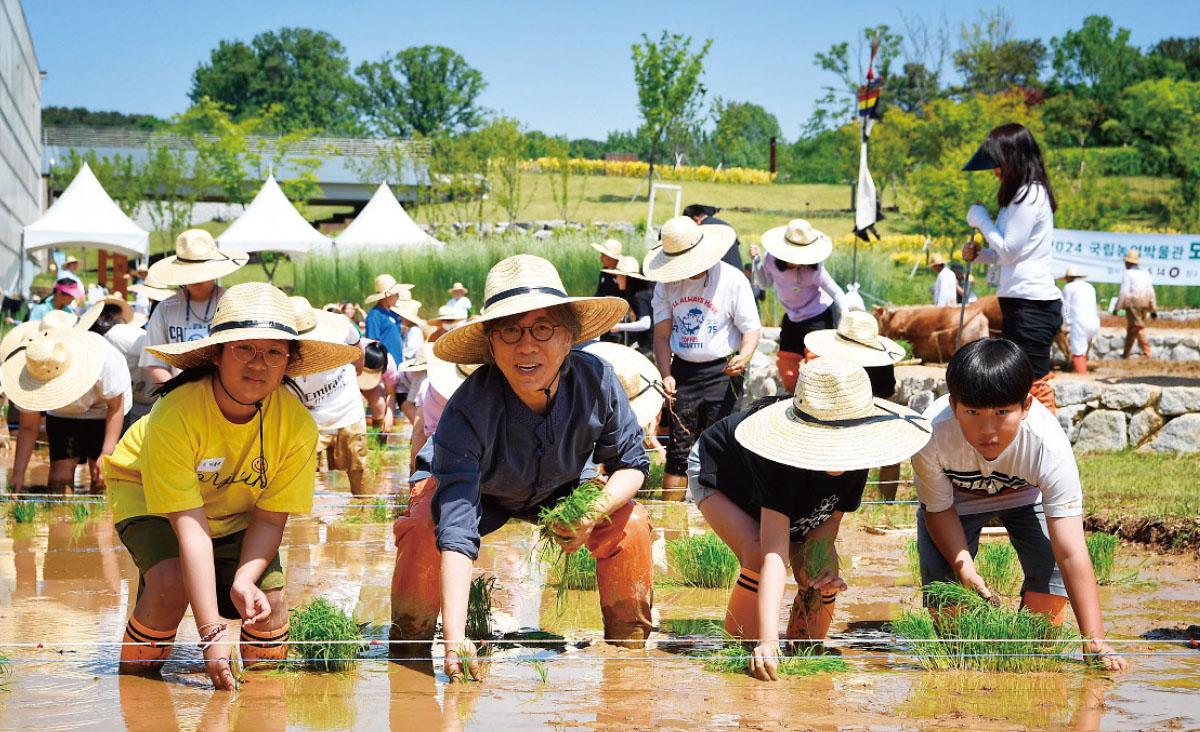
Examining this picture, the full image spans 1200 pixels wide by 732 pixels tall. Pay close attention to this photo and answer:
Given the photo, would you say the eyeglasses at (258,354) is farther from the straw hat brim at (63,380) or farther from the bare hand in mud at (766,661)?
the straw hat brim at (63,380)

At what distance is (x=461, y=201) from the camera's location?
3656 cm

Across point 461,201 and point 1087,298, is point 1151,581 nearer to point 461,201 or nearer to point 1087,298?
point 1087,298

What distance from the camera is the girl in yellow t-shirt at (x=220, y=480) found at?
3.97 m

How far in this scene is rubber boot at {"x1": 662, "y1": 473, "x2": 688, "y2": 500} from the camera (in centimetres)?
789

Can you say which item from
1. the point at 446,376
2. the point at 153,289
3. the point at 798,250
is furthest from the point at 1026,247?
the point at 153,289

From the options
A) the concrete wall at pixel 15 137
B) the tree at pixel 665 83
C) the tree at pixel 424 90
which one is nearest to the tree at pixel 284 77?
the tree at pixel 424 90

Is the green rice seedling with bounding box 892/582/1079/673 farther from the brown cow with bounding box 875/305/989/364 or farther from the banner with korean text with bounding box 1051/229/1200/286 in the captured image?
the banner with korean text with bounding box 1051/229/1200/286

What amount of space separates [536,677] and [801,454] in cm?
120

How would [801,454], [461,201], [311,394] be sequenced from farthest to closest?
1. [461,201]
2. [311,394]
3. [801,454]

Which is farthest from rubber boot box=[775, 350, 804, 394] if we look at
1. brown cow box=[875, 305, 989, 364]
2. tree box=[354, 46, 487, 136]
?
tree box=[354, 46, 487, 136]

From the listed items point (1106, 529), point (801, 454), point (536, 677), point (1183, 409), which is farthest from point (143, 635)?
point (1183, 409)

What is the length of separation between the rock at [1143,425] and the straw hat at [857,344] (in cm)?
412

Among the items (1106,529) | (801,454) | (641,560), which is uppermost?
(801,454)

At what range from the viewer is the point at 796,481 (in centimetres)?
418
